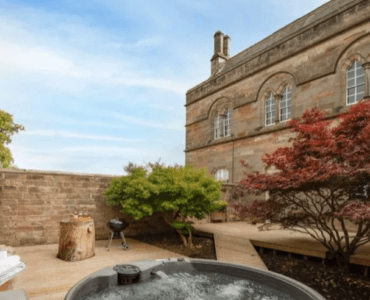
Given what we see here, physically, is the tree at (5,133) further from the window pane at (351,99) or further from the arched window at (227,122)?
the window pane at (351,99)

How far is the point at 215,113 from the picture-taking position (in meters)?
16.1

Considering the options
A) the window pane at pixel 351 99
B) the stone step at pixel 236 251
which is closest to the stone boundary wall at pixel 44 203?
the stone step at pixel 236 251

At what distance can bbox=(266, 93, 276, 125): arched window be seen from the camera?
1267 cm

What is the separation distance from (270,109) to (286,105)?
2.78 ft

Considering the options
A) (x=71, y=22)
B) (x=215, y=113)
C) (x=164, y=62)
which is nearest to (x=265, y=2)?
(x=164, y=62)

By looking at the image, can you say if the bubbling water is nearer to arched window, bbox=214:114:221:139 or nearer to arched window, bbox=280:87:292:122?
arched window, bbox=280:87:292:122

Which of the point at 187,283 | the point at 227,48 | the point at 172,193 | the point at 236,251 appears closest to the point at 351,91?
the point at 236,251

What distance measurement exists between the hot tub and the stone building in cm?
830

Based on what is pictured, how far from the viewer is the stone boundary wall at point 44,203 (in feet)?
22.5

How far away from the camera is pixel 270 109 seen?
12.8 metres

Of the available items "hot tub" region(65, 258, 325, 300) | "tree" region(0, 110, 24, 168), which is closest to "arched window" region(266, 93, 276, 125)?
"hot tub" region(65, 258, 325, 300)

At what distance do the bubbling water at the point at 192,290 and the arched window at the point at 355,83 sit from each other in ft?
28.6

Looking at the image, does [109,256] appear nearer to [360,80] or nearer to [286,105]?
[286,105]

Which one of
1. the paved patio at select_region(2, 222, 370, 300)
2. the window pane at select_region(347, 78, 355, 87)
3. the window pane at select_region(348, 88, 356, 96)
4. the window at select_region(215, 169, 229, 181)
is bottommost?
the paved patio at select_region(2, 222, 370, 300)
